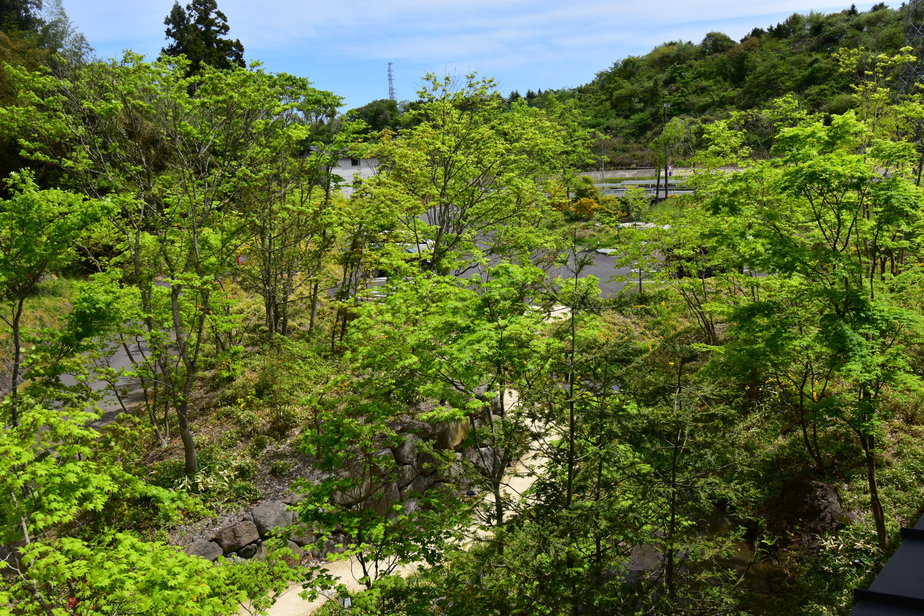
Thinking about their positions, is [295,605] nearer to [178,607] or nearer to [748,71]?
[178,607]

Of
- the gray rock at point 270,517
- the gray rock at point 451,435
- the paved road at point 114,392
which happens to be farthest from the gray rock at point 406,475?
the paved road at point 114,392

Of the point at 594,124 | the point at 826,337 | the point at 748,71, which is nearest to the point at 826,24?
the point at 748,71

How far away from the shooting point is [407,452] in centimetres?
1115

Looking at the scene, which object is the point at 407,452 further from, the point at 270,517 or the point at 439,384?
the point at 439,384

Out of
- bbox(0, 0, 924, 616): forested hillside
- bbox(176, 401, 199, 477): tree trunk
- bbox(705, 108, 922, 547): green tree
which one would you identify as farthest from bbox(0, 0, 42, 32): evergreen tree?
bbox(705, 108, 922, 547): green tree

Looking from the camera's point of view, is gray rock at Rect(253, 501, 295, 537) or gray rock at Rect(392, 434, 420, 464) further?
gray rock at Rect(392, 434, 420, 464)

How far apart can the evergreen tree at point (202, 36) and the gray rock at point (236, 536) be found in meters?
34.2

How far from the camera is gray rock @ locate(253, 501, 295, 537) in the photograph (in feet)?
32.1

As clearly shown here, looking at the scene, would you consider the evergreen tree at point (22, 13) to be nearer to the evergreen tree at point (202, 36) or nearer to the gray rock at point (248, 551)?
the evergreen tree at point (202, 36)

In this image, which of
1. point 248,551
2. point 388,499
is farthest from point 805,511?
point 248,551

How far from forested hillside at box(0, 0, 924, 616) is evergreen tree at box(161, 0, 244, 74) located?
83.4ft

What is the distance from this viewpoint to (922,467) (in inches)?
357

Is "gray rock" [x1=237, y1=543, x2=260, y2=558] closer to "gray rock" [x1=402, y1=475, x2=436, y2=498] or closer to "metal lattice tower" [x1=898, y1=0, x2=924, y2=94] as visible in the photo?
"gray rock" [x1=402, y1=475, x2=436, y2=498]

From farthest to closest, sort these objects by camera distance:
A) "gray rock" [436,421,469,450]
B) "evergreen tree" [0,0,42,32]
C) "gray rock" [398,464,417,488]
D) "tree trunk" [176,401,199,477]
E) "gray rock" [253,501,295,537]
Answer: "evergreen tree" [0,0,42,32] → "gray rock" [436,421,469,450] → "gray rock" [398,464,417,488] → "tree trunk" [176,401,199,477] → "gray rock" [253,501,295,537]
